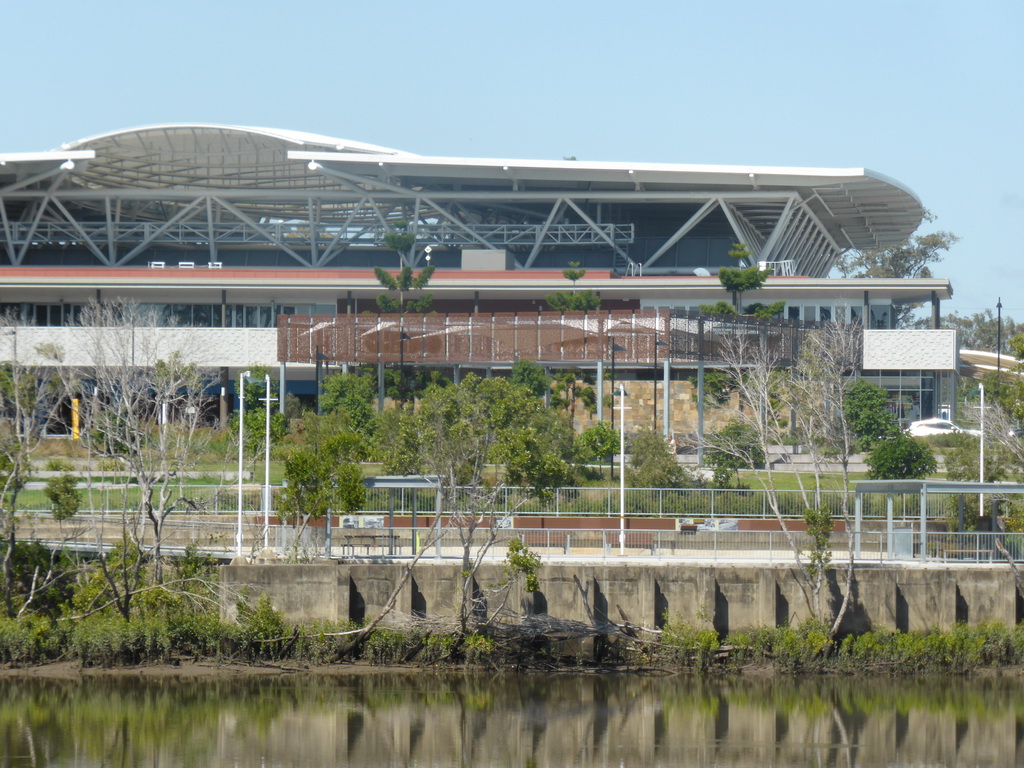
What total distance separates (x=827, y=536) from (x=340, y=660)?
36.8 ft

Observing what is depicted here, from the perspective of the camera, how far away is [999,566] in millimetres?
32406

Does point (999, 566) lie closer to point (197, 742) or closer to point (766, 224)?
point (197, 742)

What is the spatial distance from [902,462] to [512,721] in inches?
775

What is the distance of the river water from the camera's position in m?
25.9

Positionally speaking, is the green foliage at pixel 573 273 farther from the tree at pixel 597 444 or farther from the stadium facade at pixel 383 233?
the tree at pixel 597 444

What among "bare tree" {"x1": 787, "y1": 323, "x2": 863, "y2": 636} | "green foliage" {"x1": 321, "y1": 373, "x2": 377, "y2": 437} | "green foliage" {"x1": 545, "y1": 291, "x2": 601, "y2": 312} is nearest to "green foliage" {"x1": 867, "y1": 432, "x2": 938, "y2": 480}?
"bare tree" {"x1": 787, "y1": 323, "x2": 863, "y2": 636}

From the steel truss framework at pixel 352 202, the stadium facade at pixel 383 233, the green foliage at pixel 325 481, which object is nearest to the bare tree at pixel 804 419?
the stadium facade at pixel 383 233

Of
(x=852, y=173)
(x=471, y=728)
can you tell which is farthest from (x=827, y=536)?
(x=852, y=173)

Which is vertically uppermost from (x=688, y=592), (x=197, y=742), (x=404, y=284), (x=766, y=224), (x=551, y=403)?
(x=766, y=224)

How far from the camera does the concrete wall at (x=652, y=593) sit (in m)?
31.2

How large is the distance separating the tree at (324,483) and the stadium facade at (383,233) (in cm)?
2995

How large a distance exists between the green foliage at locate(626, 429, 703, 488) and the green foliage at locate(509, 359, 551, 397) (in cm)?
644

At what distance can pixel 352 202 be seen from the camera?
76.8m

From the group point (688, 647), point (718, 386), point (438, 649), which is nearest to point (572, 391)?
point (718, 386)
